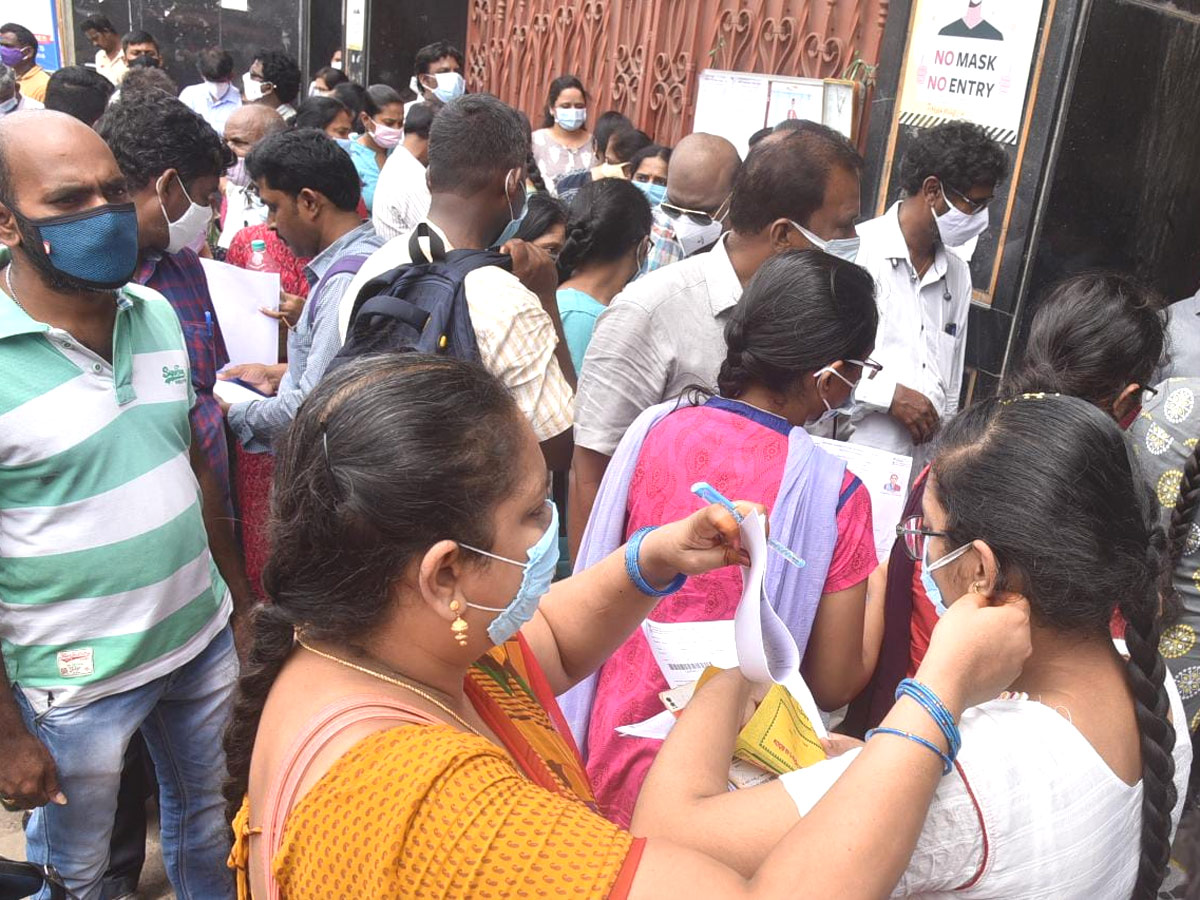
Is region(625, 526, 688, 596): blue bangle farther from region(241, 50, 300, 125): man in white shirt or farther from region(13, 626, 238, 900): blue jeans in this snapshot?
region(241, 50, 300, 125): man in white shirt

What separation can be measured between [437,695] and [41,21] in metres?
12.5

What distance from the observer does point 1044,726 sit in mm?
1259

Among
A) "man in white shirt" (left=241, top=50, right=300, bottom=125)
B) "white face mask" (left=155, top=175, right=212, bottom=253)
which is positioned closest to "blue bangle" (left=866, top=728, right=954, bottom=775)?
"white face mask" (left=155, top=175, right=212, bottom=253)

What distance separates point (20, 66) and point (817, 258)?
24.9 feet

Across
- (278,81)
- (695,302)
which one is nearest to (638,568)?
(695,302)

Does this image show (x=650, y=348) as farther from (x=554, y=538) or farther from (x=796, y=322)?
(x=554, y=538)

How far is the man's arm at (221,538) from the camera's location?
2.57 m

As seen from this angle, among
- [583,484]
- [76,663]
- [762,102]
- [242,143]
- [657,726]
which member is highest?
[762,102]

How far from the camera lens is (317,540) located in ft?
4.06

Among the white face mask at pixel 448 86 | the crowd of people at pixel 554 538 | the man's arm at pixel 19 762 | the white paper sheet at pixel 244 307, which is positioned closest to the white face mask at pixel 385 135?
the white face mask at pixel 448 86

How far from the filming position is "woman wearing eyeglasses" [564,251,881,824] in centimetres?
190

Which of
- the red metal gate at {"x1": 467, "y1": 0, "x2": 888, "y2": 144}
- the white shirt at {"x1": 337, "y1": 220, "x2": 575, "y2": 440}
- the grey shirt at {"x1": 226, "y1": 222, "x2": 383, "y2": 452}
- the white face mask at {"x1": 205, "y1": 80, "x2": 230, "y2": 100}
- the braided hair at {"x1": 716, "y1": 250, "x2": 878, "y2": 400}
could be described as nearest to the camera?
the braided hair at {"x1": 716, "y1": 250, "x2": 878, "y2": 400}

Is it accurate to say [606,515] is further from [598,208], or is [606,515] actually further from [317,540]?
[598,208]

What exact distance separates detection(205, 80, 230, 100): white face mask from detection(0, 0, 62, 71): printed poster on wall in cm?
454
